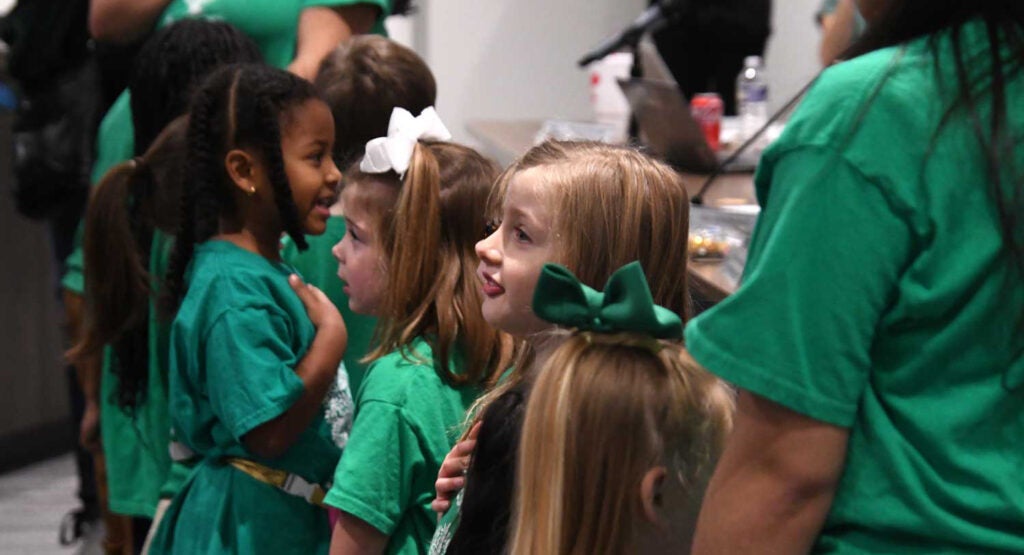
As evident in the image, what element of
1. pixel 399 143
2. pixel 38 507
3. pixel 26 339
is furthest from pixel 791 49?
pixel 399 143

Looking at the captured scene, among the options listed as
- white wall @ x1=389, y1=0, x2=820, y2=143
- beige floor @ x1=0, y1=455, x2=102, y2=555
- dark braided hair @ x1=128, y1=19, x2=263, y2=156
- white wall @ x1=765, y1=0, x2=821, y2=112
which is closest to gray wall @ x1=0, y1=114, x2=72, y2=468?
beige floor @ x1=0, y1=455, x2=102, y2=555

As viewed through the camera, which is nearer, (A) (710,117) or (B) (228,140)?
(B) (228,140)

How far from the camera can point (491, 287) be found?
5.45 feet

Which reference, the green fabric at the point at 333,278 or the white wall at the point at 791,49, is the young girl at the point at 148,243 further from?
the white wall at the point at 791,49

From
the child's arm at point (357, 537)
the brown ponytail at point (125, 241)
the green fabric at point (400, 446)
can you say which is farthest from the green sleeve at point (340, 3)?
the child's arm at point (357, 537)

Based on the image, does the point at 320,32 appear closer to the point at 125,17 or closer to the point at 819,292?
the point at 125,17

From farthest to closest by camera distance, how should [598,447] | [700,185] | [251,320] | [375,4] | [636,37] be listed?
1. [636,37]
2. [700,185]
3. [375,4]
4. [251,320]
5. [598,447]

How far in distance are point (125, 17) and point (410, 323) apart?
1244mm

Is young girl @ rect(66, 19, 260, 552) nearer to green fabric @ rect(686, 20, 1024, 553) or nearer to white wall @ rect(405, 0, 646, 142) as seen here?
green fabric @ rect(686, 20, 1024, 553)

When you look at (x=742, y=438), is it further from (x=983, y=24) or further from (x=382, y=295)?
(x=382, y=295)

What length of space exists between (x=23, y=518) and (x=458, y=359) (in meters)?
2.93

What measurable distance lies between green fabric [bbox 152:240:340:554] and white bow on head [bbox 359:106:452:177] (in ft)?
0.78

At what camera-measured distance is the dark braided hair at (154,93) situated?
2.60 m

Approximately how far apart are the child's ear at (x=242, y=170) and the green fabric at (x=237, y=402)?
0.31 ft
